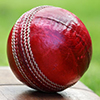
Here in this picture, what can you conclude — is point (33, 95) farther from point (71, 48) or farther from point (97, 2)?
point (97, 2)

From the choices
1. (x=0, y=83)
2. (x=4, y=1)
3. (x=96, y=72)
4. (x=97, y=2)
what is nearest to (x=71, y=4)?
(x=97, y=2)

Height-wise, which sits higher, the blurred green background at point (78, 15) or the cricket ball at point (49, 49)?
the cricket ball at point (49, 49)

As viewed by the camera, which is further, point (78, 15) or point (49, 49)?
point (78, 15)

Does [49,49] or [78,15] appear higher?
[49,49]

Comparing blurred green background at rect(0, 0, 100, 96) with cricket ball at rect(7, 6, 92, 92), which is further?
blurred green background at rect(0, 0, 100, 96)

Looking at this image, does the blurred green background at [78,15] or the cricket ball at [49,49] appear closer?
the cricket ball at [49,49]
